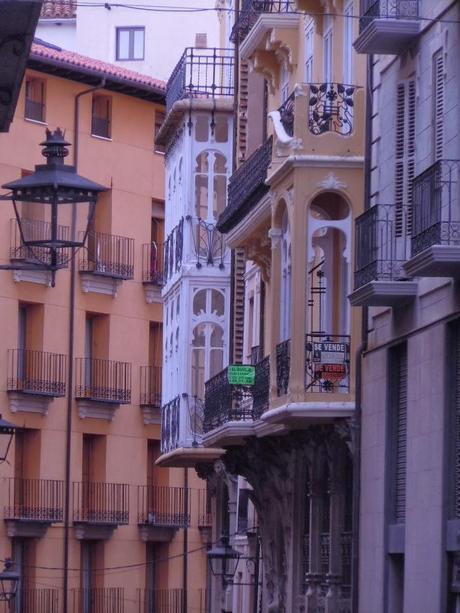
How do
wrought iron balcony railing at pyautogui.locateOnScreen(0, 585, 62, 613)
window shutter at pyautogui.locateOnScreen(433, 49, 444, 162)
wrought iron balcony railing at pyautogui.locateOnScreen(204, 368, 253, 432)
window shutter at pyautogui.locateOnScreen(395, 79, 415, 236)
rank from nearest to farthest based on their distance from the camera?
window shutter at pyautogui.locateOnScreen(433, 49, 444, 162)
window shutter at pyautogui.locateOnScreen(395, 79, 415, 236)
wrought iron balcony railing at pyautogui.locateOnScreen(204, 368, 253, 432)
wrought iron balcony railing at pyautogui.locateOnScreen(0, 585, 62, 613)

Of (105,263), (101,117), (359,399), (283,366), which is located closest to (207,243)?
(283,366)

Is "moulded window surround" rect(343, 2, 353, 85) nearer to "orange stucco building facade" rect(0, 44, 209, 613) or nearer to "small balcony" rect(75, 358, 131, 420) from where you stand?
"orange stucco building facade" rect(0, 44, 209, 613)

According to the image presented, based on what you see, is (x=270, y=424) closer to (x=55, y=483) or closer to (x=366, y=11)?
(x=366, y=11)

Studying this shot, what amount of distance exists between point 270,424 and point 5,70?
16.2m

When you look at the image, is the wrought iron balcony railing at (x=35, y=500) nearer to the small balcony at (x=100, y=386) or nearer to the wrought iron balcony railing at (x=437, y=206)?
the small balcony at (x=100, y=386)

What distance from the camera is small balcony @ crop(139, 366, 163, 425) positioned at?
178ft

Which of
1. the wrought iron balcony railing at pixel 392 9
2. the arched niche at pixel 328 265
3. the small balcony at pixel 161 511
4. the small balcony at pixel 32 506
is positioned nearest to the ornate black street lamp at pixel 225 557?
the arched niche at pixel 328 265

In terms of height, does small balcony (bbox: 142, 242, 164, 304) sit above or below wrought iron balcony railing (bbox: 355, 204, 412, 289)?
above

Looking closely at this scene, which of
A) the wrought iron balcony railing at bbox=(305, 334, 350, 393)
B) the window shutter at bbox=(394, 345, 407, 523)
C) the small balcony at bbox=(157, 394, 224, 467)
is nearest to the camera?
the window shutter at bbox=(394, 345, 407, 523)

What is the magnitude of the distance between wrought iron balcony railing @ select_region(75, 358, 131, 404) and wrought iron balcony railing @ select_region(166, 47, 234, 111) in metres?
11.9

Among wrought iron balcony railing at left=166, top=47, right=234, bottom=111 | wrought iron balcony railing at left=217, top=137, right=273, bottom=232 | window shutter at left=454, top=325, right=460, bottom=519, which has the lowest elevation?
window shutter at left=454, top=325, right=460, bottom=519

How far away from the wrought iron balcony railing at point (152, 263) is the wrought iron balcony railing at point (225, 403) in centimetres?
1988

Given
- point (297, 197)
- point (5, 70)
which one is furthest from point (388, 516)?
point (5, 70)

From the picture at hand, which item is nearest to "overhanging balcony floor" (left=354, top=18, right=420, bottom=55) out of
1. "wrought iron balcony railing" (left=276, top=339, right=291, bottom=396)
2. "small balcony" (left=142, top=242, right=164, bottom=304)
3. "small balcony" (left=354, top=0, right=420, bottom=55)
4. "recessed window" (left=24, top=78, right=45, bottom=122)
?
"small balcony" (left=354, top=0, right=420, bottom=55)
